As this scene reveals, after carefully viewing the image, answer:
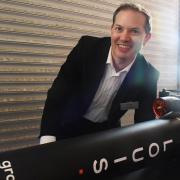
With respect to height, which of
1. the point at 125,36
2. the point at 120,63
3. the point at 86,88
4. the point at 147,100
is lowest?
the point at 147,100

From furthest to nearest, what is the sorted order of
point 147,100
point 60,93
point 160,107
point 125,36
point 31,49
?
point 31,49 → point 147,100 → point 60,93 → point 125,36 → point 160,107

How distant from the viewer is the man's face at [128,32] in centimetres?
180

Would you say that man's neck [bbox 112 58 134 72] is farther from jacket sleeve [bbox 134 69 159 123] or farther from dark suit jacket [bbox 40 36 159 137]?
jacket sleeve [bbox 134 69 159 123]

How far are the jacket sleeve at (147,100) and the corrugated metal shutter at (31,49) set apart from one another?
1.39m

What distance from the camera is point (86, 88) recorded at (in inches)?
77.4

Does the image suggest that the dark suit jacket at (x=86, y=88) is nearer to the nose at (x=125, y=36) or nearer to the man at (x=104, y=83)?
the man at (x=104, y=83)

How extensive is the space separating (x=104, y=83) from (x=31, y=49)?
1.36 metres

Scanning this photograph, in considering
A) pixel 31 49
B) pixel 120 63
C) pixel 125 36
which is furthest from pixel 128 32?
pixel 31 49

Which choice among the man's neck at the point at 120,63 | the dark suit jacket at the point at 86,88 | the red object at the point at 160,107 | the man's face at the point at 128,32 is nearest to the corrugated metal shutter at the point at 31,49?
the dark suit jacket at the point at 86,88

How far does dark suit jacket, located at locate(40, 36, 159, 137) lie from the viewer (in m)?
1.93

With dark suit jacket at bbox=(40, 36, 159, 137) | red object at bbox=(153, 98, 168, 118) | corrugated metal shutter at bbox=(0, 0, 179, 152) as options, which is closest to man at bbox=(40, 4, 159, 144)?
dark suit jacket at bbox=(40, 36, 159, 137)

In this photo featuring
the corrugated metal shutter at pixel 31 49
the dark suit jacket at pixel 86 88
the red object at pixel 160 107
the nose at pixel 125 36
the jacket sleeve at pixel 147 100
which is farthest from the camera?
the corrugated metal shutter at pixel 31 49

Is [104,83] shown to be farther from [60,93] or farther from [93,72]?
[60,93]

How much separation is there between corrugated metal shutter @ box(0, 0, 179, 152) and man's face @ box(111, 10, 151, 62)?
140 centimetres
